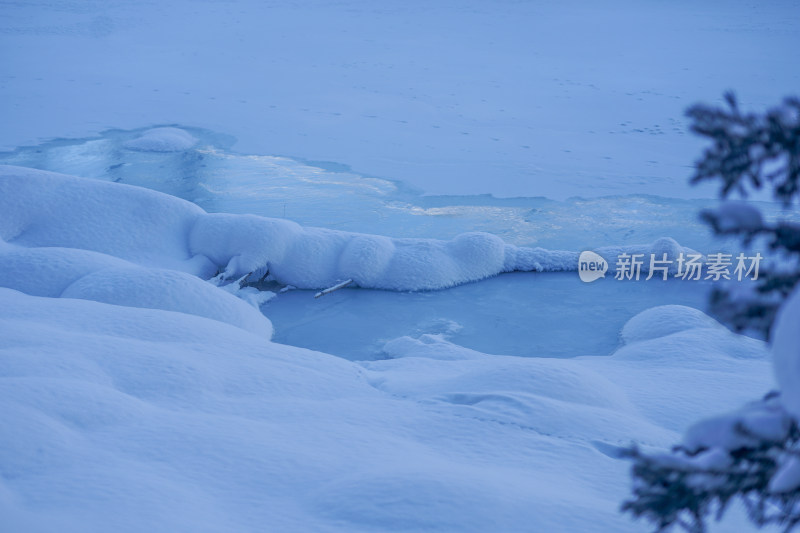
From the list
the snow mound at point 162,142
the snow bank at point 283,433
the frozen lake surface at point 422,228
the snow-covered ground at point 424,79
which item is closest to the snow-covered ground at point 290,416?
the snow bank at point 283,433

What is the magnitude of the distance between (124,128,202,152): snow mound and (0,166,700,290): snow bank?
2481 mm

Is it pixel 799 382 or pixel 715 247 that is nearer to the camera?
pixel 799 382

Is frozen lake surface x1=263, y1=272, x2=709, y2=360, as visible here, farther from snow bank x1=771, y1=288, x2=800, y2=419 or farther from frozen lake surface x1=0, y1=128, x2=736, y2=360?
snow bank x1=771, y1=288, x2=800, y2=419

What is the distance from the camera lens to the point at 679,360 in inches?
139

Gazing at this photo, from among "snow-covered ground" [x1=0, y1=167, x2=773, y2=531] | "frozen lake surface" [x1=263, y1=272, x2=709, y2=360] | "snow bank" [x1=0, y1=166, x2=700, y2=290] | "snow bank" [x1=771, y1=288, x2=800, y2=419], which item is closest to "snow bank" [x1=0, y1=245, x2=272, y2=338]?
"snow-covered ground" [x1=0, y1=167, x2=773, y2=531]

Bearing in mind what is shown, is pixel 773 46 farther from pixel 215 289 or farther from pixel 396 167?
pixel 215 289

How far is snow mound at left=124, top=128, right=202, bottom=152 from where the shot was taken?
7.49 m

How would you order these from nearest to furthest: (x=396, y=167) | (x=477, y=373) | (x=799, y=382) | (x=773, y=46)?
(x=799, y=382) < (x=477, y=373) < (x=396, y=167) < (x=773, y=46)

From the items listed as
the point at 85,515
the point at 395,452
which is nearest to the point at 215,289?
the point at 395,452

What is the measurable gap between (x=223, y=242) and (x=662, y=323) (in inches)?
110

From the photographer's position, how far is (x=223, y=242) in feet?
16.0

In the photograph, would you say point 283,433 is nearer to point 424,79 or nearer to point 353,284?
point 353,284

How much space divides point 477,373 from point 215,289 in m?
1.79

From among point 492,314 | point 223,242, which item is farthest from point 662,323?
point 223,242
